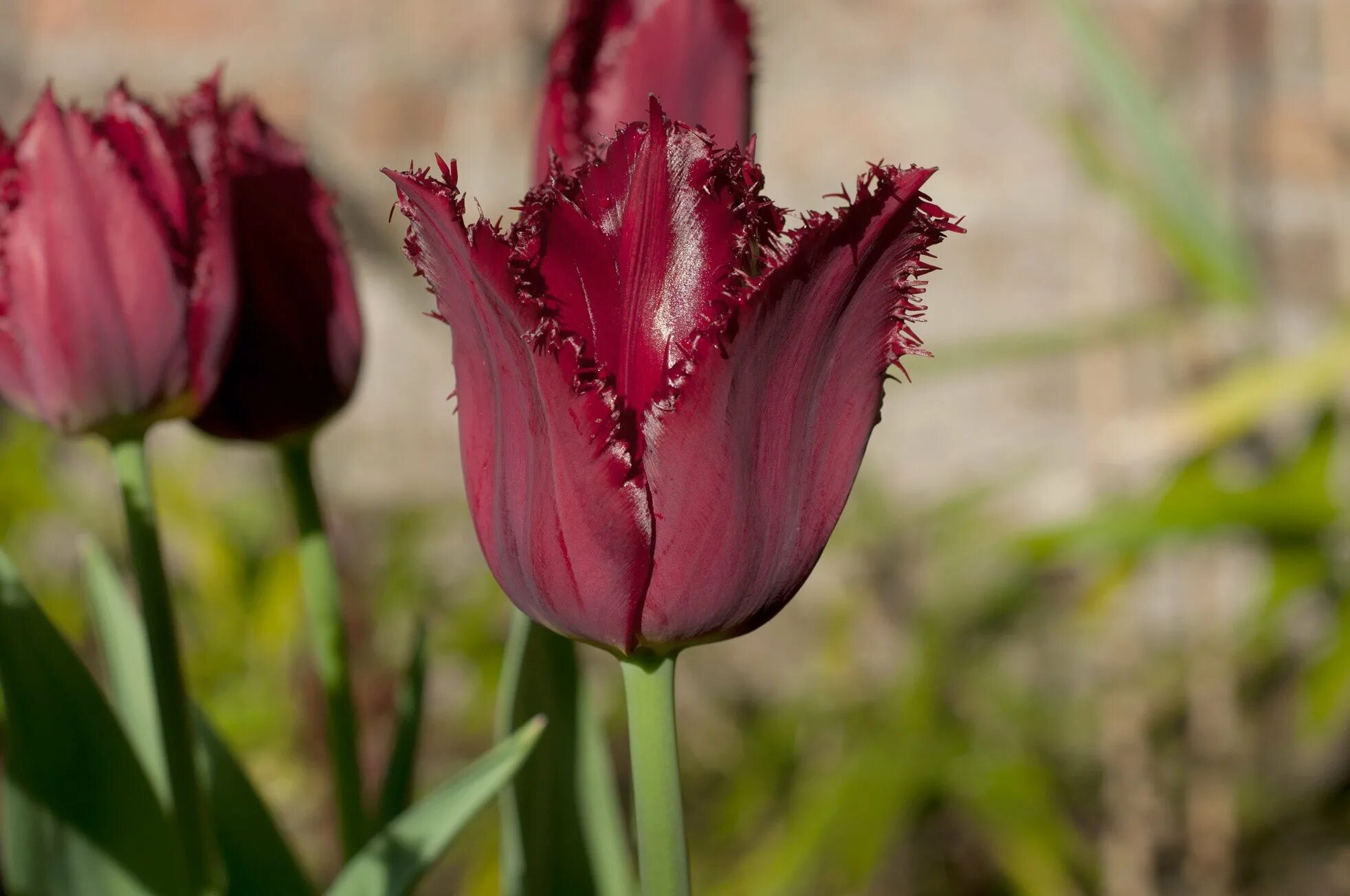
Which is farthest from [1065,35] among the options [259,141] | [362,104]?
[259,141]

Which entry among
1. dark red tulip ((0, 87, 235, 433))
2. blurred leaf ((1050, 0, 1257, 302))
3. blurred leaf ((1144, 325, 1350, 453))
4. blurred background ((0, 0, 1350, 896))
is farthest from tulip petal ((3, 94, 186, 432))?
blurred background ((0, 0, 1350, 896))

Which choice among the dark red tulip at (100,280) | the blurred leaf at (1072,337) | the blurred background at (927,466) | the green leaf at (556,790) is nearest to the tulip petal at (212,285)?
the dark red tulip at (100,280)

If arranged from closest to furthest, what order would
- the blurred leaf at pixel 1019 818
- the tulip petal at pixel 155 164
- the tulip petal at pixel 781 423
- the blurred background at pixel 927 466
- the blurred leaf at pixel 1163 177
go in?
1. the tulip petal at pixel 781 423
2. the tulip petal at pixel 155 164
3. the blurred leaf at pixel 1163 177
4. the blurred leaf at pixel 1019 818
5. the blurred background at pixel 927 466

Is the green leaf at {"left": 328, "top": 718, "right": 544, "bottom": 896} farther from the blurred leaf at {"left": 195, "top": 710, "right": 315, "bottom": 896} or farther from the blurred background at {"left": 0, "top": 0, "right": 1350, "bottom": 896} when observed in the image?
the blurred background at {"left": 0, "top": 0, "right": 1350, "bottom": 896}

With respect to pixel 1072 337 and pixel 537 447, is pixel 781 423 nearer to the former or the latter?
pixel 537 447

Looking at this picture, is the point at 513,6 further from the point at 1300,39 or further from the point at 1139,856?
the point at 1139,856

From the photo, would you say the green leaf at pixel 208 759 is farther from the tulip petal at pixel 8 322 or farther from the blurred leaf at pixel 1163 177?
the blurred leaf at pixel 1163 177

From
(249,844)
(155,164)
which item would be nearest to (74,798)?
(249,844)
